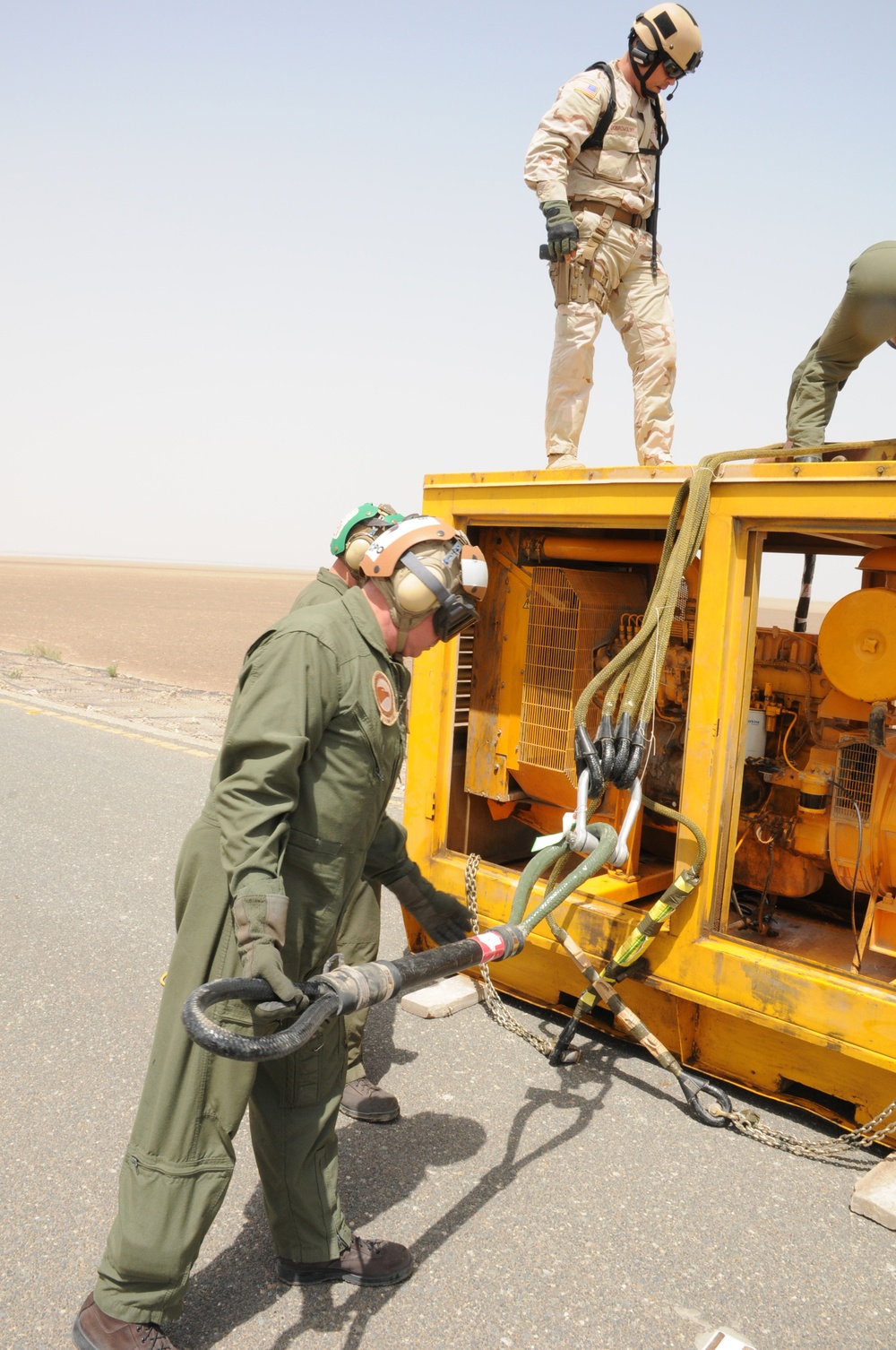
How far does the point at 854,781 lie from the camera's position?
3.99 metres

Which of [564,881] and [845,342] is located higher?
[845,342]

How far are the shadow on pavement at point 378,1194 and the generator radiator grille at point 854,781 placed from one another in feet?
4.22

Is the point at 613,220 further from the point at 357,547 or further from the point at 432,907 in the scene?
the point at 432,907

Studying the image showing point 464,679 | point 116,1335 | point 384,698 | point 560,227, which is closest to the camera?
point 116,1335

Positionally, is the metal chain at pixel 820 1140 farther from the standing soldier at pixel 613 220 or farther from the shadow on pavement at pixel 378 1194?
the standing soldier at pixel 613 220

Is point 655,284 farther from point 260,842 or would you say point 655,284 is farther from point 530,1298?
point 530,1298

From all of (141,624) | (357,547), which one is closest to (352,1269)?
(357,547)

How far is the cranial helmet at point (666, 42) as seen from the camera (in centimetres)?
504

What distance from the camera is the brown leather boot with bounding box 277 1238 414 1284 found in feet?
8.75

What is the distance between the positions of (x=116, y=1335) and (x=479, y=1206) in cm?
110

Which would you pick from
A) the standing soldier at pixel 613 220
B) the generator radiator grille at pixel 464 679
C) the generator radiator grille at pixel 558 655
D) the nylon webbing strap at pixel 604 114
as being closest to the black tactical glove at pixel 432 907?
the generator radiator grille at pixel 558 655

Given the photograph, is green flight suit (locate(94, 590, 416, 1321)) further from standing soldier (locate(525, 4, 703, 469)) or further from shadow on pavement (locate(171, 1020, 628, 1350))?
standing soldier (locate(525, 4, 703, 469))

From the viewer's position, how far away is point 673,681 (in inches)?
172

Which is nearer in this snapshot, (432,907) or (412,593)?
(412,593)
